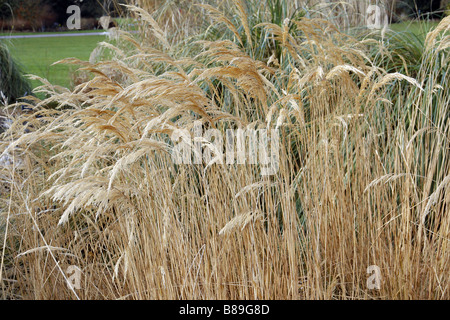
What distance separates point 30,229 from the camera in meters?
2.00

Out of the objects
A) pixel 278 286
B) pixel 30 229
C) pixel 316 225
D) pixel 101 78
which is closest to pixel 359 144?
pixel 316 225

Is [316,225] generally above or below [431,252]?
above

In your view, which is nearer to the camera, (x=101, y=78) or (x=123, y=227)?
(x=101, y=78)

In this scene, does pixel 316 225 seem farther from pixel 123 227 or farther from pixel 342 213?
pixel 123 227

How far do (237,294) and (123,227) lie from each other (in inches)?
19.5

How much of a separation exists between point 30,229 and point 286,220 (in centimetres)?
118

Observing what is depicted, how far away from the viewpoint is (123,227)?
171 centimetres

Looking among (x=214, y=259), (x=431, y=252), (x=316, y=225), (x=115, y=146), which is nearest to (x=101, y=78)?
(x=115, y=146)

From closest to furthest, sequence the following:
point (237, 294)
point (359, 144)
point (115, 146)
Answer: point (115, 146) → point (237, 294) → point (359, 144)

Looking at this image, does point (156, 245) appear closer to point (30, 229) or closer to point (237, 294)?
point (237, 294)

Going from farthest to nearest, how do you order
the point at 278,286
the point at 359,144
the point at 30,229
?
the point at 30,229, the point at 359,144, the point at 278,286

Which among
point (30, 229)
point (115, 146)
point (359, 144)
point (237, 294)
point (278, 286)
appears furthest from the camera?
point (30, 229)
